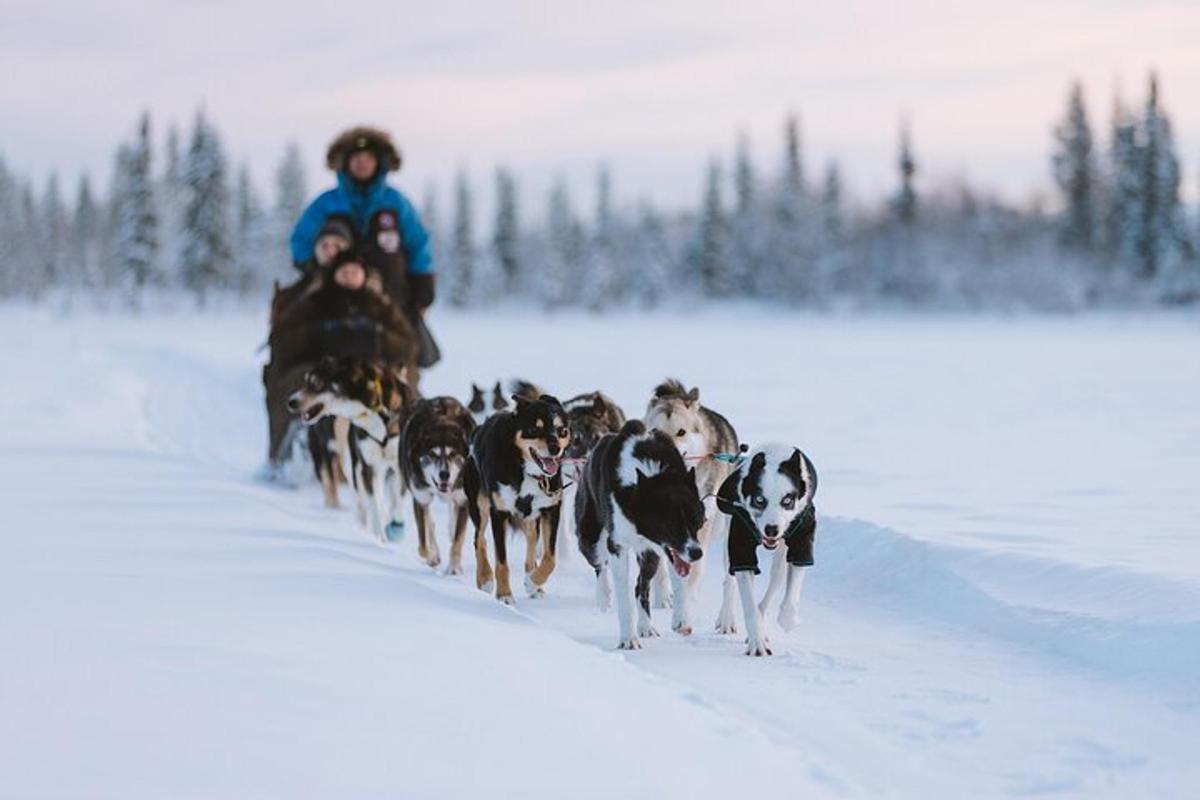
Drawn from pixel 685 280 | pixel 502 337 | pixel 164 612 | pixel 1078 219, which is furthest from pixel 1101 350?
pixel 685 280

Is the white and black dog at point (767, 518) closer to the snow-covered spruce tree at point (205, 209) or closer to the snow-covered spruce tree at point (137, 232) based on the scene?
the snow-covered spruce tree at point (205, 209)

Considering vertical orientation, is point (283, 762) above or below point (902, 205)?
below

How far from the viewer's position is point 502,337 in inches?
1839

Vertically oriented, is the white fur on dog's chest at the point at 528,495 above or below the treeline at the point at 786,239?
below

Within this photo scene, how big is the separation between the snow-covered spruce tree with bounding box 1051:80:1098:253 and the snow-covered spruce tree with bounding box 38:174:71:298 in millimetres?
80701

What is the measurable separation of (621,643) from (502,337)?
136 ft

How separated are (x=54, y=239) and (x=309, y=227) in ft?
408

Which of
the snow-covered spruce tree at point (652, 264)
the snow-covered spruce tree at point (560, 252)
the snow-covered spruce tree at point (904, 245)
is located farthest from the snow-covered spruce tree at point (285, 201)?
the snow-covered spruce tree at point (904, 245)

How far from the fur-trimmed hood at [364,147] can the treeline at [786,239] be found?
57819mm

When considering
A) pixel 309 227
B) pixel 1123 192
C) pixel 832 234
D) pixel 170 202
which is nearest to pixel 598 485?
pixel 309 227

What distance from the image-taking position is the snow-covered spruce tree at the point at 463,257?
87000 mm

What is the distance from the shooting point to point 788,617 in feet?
18.2

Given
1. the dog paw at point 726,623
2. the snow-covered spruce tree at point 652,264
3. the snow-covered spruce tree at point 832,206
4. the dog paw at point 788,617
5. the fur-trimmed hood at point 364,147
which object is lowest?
the dog paw at point 726,623

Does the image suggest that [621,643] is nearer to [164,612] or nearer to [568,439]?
[568,439]
